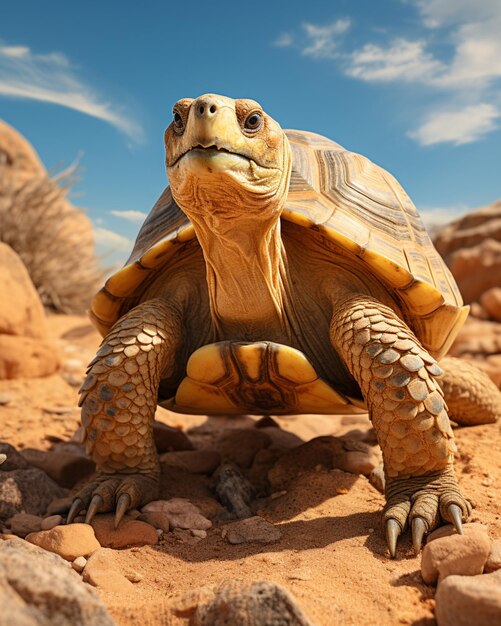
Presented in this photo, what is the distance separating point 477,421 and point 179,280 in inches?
102

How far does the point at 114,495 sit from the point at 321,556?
1091mm

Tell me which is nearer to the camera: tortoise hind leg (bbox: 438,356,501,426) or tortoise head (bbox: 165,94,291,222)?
tortoise head (bbox: 165,94,291,222)

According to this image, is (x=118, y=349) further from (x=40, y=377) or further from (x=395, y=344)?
(x=40, y=377)

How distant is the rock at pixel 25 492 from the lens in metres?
2.83

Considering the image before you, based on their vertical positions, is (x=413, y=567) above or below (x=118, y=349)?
below

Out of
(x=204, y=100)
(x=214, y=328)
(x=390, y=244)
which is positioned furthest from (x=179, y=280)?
(x=204, y=100)

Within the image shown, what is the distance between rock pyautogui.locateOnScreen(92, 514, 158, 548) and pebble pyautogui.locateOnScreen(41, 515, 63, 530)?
0.54 ft

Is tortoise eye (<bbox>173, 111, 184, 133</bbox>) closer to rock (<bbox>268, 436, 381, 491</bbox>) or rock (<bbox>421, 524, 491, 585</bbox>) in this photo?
rock (<bbox>421, 524, 491, 585</bbox>)

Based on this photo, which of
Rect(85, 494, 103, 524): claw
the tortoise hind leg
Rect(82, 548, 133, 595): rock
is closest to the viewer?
Rect(82, 548, 133, 595): rock

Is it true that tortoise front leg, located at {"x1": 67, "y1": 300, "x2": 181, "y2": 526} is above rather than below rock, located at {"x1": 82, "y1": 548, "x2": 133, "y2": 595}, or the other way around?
above

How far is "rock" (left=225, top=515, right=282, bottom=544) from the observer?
254cm

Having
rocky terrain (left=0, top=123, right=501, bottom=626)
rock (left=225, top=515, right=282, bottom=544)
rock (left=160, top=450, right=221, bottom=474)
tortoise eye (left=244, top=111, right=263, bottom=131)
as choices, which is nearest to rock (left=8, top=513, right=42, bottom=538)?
rocky terrain (left=0, top=123, right=501, bottom=626)

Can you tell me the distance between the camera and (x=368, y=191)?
366 cm

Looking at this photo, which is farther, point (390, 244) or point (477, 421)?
point (477, 421)
